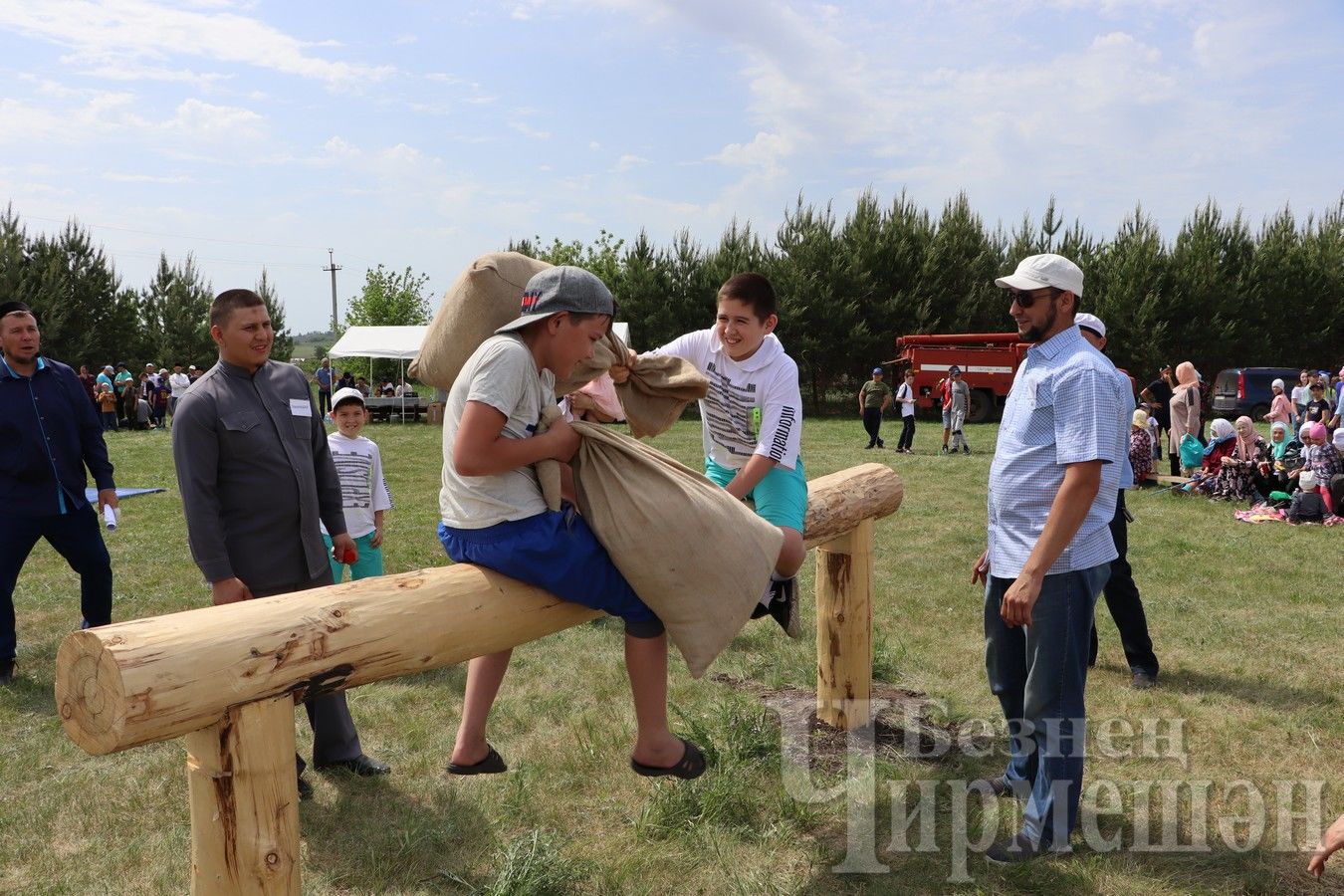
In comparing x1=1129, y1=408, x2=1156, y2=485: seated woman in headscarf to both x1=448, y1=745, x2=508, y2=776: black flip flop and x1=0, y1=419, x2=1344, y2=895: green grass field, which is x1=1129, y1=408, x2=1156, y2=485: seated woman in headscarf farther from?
x1=448, y1=745, x2=508, y2=776: black flip flop

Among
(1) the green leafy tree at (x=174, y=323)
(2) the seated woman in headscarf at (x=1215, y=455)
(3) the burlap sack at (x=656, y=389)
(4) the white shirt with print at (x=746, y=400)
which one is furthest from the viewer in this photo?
(1) the green leafy tree at (x=174, y=323)

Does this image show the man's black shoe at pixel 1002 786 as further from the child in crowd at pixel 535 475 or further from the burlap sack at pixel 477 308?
the burlap sack at pixel 477 308

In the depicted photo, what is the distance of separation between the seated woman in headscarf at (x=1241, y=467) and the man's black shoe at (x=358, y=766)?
12020mm

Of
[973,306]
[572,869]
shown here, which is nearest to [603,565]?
[572,869]

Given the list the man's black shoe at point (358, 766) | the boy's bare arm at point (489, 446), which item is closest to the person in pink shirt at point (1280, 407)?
the man's black shoe at point (358, 766)

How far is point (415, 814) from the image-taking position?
4.10 meters

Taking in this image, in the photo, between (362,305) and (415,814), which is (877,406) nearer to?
(415,814)

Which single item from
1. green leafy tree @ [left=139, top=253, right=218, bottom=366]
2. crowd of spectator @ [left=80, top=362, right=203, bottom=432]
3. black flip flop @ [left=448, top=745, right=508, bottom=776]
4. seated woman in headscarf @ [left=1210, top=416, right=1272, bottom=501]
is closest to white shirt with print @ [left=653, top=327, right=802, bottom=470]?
black flip flop @ [left=448, top=745, right=508, bottom=776]

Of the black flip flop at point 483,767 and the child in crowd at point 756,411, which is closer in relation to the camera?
the black flip flop at point 483,767

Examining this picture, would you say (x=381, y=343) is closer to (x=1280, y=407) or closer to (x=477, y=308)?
(x=1280, y=407)

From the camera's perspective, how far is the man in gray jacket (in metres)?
3.81

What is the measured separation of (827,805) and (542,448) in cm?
233

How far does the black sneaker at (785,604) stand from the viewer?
149 inches

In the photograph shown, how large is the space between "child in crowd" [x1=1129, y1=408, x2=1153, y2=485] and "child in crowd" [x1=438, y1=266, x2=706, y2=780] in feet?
39.1
